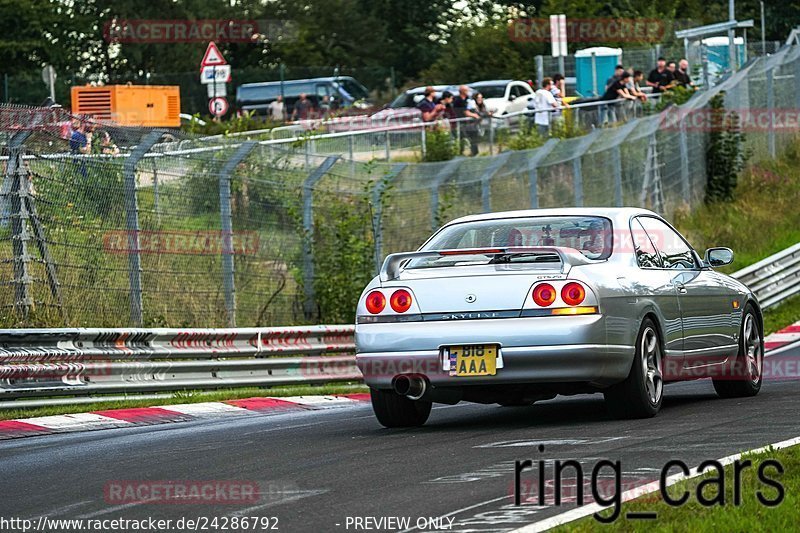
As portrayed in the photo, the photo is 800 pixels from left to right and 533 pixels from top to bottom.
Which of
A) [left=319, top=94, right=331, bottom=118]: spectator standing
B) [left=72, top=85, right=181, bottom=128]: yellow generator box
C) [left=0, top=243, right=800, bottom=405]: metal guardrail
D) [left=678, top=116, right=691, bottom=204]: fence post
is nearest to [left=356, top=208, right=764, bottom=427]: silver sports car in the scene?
[left=0, top=243, right=800, bottom=405]: metal guardrail

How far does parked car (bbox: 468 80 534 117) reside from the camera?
43.2m

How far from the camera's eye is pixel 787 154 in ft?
109

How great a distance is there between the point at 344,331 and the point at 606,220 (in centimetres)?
670

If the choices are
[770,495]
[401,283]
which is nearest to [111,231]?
[401,283]

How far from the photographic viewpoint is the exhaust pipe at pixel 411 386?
391 inches

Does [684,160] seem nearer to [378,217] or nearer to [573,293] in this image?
[378,217]

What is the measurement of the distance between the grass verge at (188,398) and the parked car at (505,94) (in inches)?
→ 1057

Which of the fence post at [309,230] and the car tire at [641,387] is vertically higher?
the fence post at [309,230]

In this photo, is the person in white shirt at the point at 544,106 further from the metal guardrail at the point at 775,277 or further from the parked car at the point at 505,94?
the parked car at the point at 505,94

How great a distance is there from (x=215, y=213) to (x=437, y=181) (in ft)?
15.7

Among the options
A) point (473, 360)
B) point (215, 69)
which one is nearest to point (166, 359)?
point (473, 360)

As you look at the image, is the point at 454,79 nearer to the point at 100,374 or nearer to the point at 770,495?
the point at 100,374

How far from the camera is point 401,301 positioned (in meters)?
10.0

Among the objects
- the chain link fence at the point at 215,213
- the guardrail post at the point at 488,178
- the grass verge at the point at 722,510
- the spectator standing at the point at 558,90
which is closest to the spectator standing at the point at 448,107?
the spectator standing at the point at 558,90
